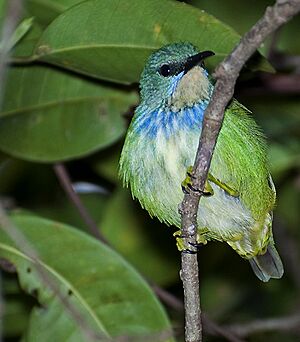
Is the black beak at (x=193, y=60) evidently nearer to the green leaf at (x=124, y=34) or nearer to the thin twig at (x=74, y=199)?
the green leaf at (x=124, y=34)

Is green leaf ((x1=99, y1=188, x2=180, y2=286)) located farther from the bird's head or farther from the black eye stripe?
the black eye stripe

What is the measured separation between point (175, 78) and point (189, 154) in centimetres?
35

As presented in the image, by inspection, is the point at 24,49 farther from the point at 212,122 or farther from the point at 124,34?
the point at 212,122

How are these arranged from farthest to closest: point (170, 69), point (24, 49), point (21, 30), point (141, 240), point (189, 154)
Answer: point (141, 240) → point (24, 49) → point (21, 30) → point (170, 69) → point (189, 154)

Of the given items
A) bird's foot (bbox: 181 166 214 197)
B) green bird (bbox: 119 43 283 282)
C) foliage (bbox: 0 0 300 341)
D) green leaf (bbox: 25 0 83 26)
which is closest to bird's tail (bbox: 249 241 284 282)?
green bird (bbox: 119 43 283 282)

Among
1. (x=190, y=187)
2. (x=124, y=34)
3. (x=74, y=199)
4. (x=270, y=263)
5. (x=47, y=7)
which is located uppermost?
(x=47, y=7)

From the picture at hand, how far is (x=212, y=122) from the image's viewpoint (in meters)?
2.46

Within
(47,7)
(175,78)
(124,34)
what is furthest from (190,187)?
(47,7)

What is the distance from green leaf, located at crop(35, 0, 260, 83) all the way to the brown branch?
960 millimetres

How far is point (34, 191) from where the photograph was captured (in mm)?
5504

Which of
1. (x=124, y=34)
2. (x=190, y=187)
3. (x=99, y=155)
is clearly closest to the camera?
(x=190, y=187)

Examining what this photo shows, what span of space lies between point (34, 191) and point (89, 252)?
149 centimetres

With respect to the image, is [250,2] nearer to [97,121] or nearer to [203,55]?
[97,121]

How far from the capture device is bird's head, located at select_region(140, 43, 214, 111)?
10.5ft
